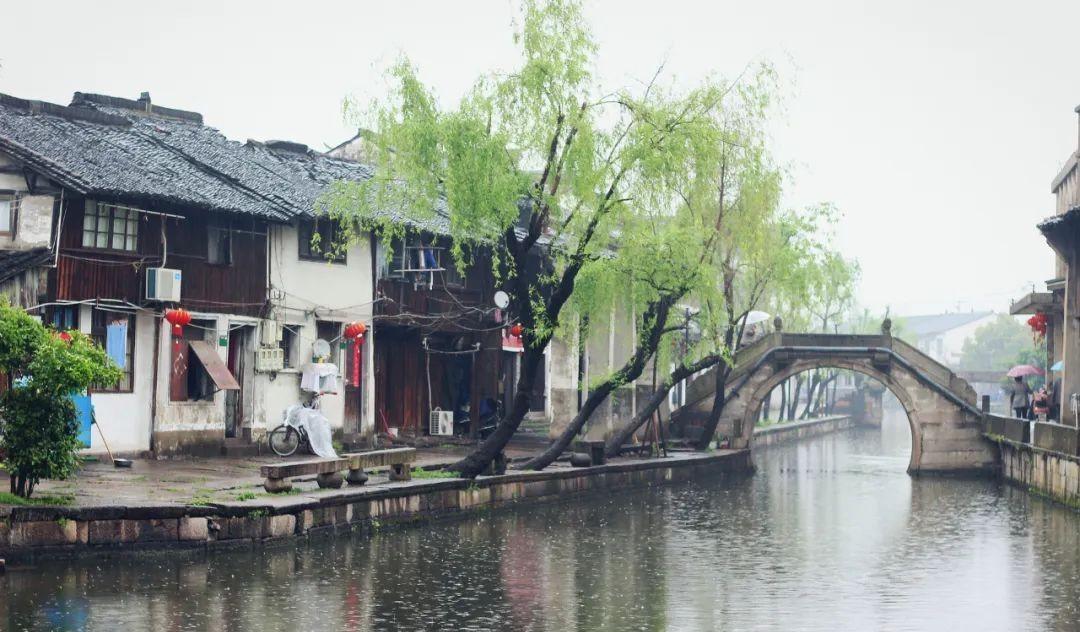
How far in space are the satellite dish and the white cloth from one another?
20cm

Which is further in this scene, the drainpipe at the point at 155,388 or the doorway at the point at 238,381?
the doorway at the point at 238,381

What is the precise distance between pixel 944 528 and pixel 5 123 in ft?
62.3

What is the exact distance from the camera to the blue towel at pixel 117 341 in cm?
2631

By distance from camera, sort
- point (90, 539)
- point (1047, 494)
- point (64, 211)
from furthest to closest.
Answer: point (1047, 494) → point (64, 211) → point (90, 539)

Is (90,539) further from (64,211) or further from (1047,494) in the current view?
(1047,494)

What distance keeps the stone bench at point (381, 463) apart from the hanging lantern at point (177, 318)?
449 centimetres

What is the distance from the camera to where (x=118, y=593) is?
16.7 meters

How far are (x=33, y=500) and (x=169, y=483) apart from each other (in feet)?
13.3

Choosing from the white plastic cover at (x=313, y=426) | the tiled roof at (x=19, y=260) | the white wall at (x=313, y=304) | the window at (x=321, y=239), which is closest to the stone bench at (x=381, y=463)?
the white plastic cover at (x=313, y=426)

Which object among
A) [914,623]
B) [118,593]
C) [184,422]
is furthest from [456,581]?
[184,422]

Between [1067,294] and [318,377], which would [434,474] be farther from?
[1067,294]

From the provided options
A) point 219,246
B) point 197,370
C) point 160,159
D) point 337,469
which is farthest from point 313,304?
point 337,469

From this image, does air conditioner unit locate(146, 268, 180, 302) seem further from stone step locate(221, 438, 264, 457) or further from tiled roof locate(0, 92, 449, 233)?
stone step locate(221, 438, 264, 457)

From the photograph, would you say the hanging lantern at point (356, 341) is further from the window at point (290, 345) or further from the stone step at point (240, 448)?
the stone step at point (240, 448)
